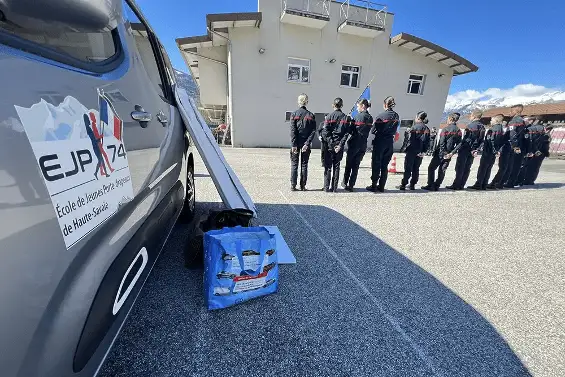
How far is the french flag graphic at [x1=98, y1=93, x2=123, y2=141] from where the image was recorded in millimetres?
1013

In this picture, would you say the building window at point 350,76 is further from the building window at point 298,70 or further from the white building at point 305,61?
the building window at point 298,70

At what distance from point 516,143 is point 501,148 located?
1.56 ft

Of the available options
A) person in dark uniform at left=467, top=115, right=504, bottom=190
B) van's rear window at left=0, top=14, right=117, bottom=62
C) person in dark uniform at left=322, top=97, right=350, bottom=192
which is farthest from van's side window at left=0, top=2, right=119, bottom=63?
person in dark uniform at left=467, top=115, right=504, bottom=190

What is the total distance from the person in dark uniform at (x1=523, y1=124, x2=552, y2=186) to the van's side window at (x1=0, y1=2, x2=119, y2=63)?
9.36 metres

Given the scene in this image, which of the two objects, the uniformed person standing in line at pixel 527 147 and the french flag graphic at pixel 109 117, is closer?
the french flag graphic at pixel 109 117

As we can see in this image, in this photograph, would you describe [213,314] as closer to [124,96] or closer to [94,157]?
[94,157]

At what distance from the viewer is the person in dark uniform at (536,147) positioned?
22.0 ft

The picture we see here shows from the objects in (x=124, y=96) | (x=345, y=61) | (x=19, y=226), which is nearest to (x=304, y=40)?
(x=345, y=61)

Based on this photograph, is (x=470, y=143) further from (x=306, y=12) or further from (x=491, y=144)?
(x=306, y=12)

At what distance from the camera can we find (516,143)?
6.27 meters

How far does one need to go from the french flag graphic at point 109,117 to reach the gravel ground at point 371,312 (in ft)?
3.99

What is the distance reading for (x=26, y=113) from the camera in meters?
0.65

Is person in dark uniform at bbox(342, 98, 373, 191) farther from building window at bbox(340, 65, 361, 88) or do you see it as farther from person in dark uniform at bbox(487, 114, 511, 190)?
building window at bbox(340, 65, 361, 88)

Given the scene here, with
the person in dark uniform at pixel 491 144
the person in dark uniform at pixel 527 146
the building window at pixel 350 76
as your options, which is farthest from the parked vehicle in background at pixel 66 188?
the building window at pixel 350 76
